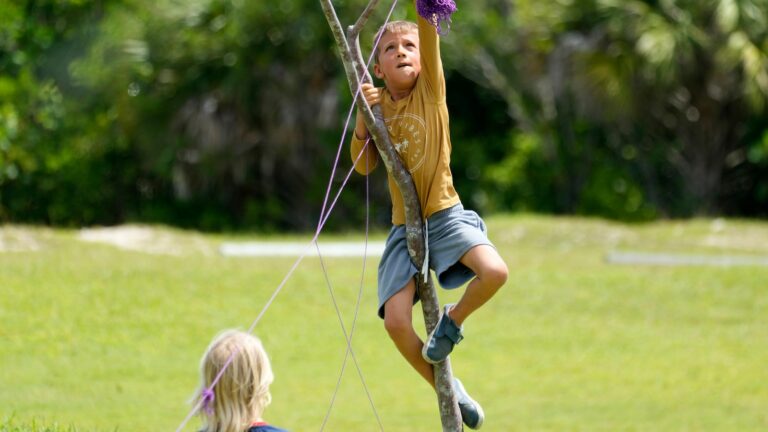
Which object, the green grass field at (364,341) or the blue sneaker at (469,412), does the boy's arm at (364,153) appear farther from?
the green grass field at (364,341)

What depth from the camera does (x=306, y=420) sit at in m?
8.74

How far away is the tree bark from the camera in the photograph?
189 inches

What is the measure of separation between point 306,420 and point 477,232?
13.4ft

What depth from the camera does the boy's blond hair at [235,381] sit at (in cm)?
404

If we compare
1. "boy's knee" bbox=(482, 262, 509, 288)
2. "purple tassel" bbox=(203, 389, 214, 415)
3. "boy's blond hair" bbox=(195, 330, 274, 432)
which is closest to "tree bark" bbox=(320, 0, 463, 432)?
"boy's knee" bbox=(482, 262, 509, 288)

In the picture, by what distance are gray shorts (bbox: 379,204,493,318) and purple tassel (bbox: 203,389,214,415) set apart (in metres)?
1.10

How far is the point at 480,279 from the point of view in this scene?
488cm

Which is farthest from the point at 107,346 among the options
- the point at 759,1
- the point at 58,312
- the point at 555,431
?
the point at 759,1

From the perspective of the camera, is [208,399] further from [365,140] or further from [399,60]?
[399,60]

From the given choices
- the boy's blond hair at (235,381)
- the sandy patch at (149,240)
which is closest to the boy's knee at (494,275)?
the boy's blond hair at (235,381)

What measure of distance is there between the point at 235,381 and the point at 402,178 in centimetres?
119

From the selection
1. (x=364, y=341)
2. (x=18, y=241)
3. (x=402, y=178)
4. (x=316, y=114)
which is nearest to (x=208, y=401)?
(x=402, y=178)

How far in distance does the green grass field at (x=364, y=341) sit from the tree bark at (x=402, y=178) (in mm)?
2233

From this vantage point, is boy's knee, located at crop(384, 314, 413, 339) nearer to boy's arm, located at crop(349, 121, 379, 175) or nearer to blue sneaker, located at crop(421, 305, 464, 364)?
blue sneaker, located at crop(421, 305, 464, 364)
